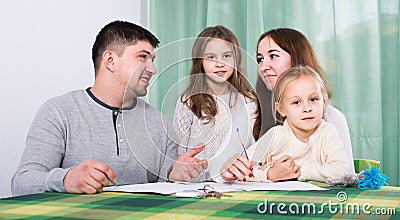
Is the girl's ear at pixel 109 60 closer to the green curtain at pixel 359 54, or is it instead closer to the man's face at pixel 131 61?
the man's face at pixel 131 61

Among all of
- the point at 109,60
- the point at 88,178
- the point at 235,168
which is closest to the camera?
the point at 88,178

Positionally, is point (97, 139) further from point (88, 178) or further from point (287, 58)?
point (287, 58)

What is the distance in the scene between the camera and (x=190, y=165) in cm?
121

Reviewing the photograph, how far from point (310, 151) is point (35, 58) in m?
1.10

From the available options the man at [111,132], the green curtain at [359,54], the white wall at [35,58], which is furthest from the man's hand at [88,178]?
the green curtain at [359,54]

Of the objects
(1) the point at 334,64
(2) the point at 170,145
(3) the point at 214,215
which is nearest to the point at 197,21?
(1) the point at 334,64

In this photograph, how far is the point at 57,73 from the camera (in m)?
2.03

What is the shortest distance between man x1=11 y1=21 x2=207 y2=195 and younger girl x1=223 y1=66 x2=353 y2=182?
6.9 inches

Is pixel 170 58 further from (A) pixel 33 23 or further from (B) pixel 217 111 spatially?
(A) pixel 33 23

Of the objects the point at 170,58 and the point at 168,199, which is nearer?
the point at 168,199

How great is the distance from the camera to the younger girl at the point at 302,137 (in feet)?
4.15

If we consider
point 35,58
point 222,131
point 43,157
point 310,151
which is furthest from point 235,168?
point 35,58

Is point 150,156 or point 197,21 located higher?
point 197,21

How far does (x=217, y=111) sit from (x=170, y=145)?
220 millimetres
